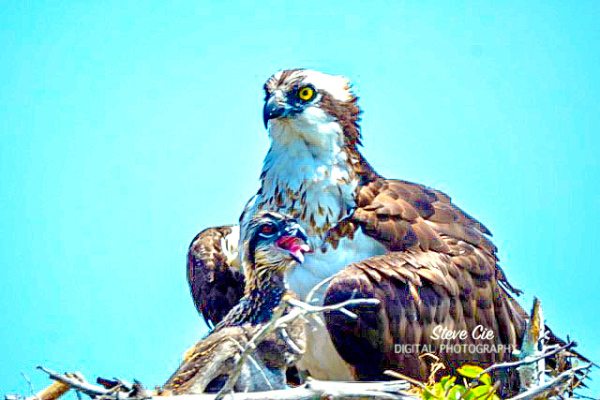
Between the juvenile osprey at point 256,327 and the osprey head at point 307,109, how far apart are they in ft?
3.99

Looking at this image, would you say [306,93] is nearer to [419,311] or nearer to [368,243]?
[368,243]

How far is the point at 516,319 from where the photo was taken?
7.44 metres

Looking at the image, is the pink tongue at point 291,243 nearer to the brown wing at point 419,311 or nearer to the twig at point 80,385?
the brown wing at point 419,311

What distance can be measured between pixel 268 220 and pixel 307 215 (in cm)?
116

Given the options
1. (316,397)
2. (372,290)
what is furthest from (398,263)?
(316,397)

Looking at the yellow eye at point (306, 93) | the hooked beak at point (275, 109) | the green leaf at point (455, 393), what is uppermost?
the yellow eye at point (306, 93)

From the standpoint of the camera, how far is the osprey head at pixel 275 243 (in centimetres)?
599

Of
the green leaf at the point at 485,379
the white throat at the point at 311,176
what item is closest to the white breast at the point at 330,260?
the white throat at the point at 311,176

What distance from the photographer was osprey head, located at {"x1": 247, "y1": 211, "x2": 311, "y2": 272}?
236 inches

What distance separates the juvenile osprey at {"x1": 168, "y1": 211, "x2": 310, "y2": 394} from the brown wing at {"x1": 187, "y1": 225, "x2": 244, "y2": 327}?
1855 millimetres

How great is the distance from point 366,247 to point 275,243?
1336mm

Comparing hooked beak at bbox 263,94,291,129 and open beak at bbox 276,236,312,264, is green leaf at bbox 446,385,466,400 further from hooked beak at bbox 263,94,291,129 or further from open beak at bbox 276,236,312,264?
hooked beak at bbox 263,94,291,129

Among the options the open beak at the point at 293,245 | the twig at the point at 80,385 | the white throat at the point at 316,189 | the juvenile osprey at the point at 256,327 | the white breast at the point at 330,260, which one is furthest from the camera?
the white throat at the point at 316,189

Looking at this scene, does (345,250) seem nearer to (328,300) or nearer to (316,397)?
(328,300)
